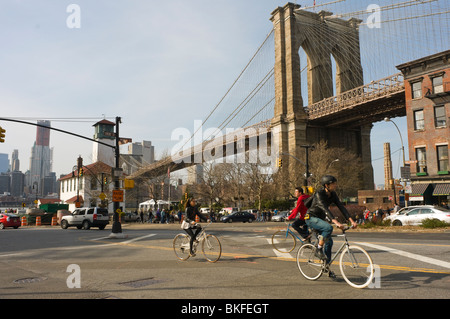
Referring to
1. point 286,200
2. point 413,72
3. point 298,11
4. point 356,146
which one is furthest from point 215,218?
point 298,11

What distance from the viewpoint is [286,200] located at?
50938mm

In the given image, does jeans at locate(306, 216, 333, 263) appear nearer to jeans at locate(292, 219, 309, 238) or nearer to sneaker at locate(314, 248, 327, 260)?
sneaker at locate(314, 248, 327, 260)

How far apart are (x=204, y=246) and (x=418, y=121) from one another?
110ft

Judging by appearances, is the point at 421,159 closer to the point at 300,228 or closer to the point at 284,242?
the point at 284,242

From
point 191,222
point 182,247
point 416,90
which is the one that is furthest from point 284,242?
point 416,90

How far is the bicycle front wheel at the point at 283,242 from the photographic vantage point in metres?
11.3

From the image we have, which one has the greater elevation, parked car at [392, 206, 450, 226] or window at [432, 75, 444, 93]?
window at [432, 75, 444, 93]

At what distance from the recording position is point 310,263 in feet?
22.0

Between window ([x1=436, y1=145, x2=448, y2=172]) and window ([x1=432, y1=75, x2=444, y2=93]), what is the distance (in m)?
5.28

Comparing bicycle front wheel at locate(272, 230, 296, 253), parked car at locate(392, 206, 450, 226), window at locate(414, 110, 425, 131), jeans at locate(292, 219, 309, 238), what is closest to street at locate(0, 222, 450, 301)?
bicycle front wheel at locate(272, 230, 296, 253)

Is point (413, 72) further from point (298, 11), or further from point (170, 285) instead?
point (170, 285)

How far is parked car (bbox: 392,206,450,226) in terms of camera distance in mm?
20227

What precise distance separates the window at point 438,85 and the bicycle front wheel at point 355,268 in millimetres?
34445
